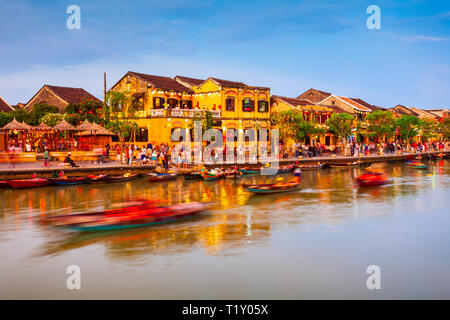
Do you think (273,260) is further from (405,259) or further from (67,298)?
(67,298)

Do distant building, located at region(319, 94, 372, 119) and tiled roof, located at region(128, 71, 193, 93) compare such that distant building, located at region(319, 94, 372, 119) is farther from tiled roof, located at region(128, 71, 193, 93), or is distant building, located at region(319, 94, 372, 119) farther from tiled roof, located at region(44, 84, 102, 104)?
tiled roof, located at region(44, 84, 102, 104)

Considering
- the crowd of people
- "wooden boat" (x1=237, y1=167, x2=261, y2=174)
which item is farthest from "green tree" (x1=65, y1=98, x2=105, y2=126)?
"wooden boat" (x1=237, y1=167, x2=261, y2=174)

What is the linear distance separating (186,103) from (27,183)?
26.4 m

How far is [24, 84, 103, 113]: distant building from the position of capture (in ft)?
179

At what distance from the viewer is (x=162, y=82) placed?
1982 inches

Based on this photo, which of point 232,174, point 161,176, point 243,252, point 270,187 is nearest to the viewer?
point 243,252

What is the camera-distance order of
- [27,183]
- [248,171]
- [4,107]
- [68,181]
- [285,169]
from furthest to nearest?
[4,107], [285,169], [248,171], [68,181], [27,183]

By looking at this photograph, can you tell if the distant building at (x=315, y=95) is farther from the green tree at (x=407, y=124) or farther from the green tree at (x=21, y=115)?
the green tree at (x=21, y=115)

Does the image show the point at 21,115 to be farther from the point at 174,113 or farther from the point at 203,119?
the point at 203,119

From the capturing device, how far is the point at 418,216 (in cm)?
2066

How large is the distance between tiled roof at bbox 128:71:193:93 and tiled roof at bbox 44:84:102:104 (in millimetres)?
9271

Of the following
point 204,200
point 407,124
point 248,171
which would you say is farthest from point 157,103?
point 407,124

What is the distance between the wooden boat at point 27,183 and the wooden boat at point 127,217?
38.3 ft

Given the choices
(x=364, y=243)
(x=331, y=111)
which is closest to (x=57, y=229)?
(x=364, y=243)
